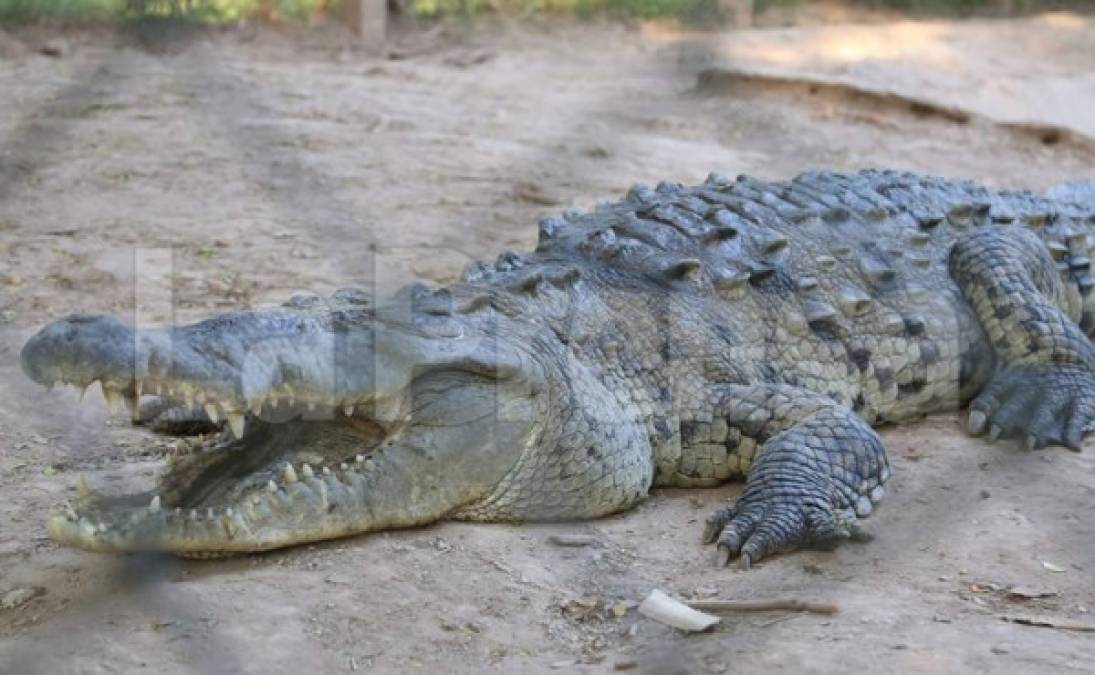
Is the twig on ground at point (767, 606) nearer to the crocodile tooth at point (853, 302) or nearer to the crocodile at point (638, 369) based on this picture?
the crocodile at point (638, 369)

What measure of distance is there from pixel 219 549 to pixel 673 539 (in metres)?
1.08

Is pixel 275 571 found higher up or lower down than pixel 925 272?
lower down

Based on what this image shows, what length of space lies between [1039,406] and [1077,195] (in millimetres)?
1554

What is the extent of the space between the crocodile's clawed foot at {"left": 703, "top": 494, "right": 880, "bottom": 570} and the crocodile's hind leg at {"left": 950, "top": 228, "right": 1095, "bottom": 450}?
1.00 m

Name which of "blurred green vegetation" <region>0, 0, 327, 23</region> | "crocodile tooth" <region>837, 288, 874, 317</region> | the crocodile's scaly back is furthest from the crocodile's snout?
"crocodile tooth" <region>837, 288, 874, 317</region>

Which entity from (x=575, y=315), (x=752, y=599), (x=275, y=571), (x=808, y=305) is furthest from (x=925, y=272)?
(x=275, y=571)

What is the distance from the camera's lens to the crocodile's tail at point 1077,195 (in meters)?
5.46

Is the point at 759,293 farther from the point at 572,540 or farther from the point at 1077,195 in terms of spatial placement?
the point at 1077,195

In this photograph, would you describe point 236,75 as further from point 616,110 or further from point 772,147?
point 772,147

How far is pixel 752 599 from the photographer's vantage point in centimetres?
311

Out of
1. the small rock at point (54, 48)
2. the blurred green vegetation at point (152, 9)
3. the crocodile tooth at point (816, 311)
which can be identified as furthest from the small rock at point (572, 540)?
the small rock at point (54, 48)

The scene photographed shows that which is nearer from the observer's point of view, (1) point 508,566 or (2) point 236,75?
(1) point 508,566

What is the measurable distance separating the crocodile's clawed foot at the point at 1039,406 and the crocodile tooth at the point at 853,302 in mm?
446

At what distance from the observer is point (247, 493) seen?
3162 millimetres
